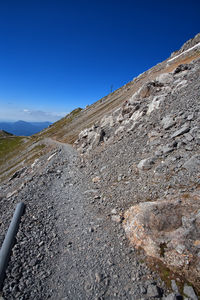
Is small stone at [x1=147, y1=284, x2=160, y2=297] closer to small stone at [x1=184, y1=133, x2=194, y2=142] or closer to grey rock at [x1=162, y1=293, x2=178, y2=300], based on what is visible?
grey rock at [x1=162, y1=293, x2=178, y2=300]

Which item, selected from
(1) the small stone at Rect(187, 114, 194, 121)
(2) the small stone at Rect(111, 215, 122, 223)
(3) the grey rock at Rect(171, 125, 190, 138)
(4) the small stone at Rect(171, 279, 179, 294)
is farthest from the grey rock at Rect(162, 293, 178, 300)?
(1) the small stone at Rect(187, 114, 194, 121)

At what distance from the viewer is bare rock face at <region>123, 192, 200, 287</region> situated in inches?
268

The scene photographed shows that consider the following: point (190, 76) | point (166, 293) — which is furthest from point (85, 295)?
point (190, 76)

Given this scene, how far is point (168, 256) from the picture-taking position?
7.34 metres

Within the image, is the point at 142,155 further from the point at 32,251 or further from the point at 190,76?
the point at 190,76

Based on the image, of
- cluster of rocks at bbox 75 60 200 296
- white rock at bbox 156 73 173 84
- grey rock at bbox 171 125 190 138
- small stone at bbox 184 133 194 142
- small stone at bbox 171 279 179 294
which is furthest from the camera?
white rock at bbox 156 73 173 84

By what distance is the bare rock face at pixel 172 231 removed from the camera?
6.81m

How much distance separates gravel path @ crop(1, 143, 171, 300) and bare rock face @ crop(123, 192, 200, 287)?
3.03ft

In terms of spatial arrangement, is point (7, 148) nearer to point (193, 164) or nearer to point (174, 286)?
point (193, 164)

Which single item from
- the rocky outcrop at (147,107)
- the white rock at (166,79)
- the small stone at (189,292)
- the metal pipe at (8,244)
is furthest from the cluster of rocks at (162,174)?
the metal pipe at (8,244)

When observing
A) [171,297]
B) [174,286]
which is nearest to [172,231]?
[174,286]

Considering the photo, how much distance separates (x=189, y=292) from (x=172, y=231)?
247 centimetres

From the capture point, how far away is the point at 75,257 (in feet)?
28.1

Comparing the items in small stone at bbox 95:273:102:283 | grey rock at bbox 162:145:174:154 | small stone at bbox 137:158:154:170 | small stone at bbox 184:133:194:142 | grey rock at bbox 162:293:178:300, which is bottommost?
grey rock at bbox 162:293:178:300
